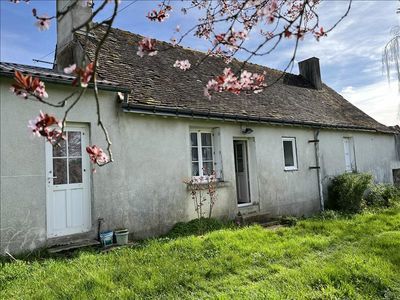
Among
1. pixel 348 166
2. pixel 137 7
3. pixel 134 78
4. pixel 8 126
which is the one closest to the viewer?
pixel 137 7

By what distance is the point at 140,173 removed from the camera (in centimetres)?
783

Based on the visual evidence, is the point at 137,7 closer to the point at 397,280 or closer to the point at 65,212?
the point at 65,212

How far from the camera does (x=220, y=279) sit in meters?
4.92

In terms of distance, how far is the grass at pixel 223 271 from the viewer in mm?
4426

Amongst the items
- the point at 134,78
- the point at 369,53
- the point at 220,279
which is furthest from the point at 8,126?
the point at 369,53

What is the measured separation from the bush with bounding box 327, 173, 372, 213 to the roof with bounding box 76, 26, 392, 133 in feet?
7.79

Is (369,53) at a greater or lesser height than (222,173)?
greater

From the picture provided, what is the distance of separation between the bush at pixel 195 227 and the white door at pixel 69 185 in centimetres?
210

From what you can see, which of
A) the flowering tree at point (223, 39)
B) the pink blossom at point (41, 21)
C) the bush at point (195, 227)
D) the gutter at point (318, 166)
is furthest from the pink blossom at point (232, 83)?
the gutter at point (318, 166)

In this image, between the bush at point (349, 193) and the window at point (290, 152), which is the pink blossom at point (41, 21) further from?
the bush at point (349, 193)

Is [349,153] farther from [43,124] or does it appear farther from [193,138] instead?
[43,124]

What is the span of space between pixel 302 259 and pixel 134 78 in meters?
6.48

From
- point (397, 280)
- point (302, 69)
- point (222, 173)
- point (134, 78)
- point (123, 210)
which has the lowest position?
point (397, 280)

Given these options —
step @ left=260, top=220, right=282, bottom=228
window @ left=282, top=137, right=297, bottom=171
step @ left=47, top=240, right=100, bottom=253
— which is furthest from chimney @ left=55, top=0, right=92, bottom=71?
window @ left=282, top=137, right=297, bottom=171
